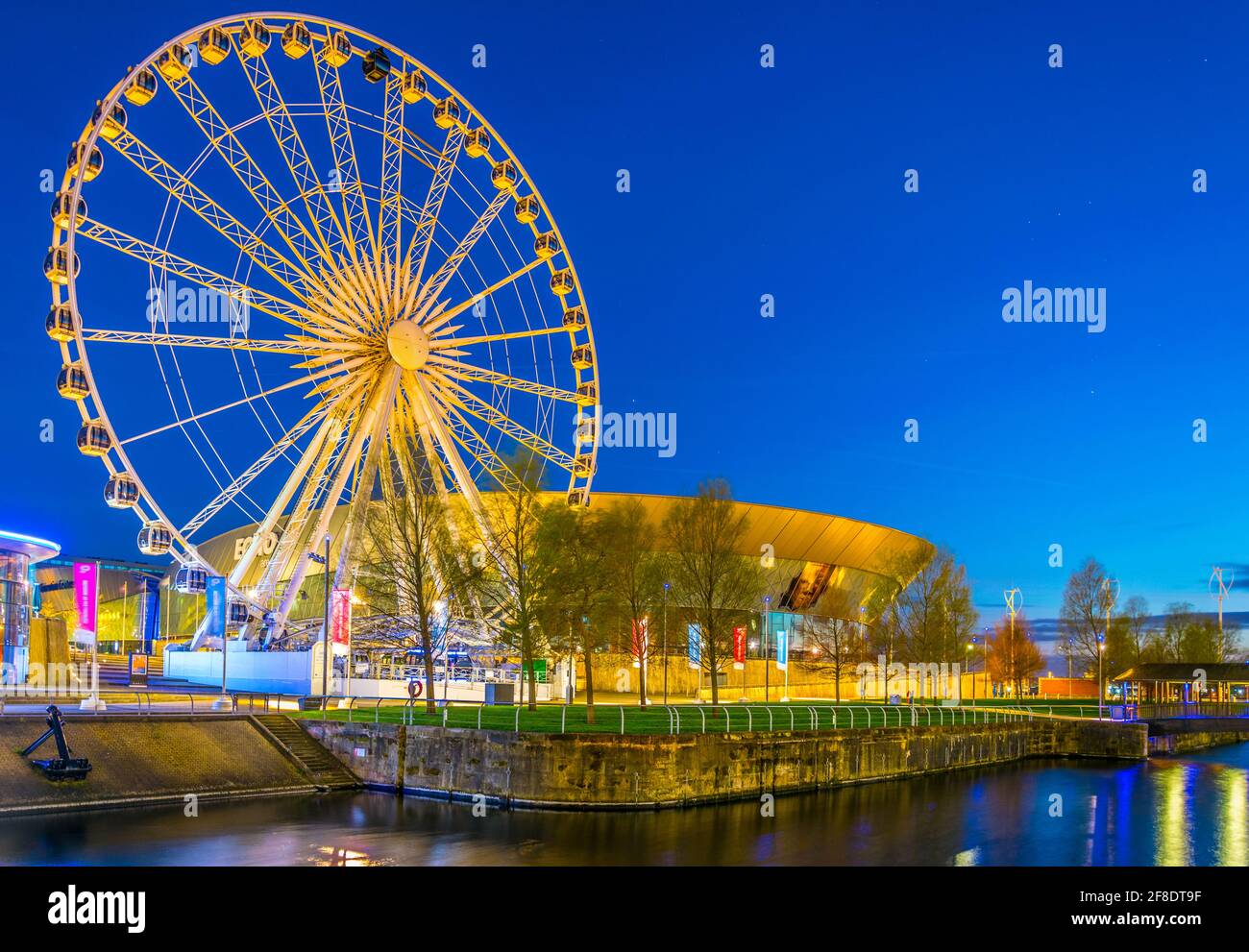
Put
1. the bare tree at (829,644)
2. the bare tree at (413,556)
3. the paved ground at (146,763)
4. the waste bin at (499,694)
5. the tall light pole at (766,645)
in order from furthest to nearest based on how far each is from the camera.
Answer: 1. the tall light pole at (766,645)
2. the bare tree at (829,644)
3. the waste bin at (499,694)
4. the bare tree at (413,556)
5. the paved ground at (146,763)

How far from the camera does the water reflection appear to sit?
27859 millimetres

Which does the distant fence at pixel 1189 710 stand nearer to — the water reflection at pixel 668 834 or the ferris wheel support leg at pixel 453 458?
the water reflection at pixel 668 834

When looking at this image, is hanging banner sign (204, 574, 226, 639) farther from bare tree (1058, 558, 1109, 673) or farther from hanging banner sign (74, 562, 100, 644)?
bare tree (1058, 558, 1109, 673)

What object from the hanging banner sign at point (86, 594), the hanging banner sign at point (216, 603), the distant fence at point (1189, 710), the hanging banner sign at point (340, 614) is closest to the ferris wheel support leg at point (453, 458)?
the hanging banner sign at point (340, 614)

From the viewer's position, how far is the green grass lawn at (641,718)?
4081 centimetres

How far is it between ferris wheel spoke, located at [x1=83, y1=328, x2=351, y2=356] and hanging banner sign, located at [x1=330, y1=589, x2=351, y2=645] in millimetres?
10496

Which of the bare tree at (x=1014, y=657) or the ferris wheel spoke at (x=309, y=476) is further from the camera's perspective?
the bare tree at (x=1014, y=657)

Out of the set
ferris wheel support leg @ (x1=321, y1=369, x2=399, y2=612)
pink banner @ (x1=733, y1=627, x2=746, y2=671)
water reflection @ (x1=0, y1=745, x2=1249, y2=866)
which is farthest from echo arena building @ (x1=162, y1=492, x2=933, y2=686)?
water reflection @ (x1=0, y1=745, x2=1249, y2=866)

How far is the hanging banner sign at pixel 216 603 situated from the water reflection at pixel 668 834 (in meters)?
19.0

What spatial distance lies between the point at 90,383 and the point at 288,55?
15109mm

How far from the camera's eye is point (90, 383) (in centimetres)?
4303
